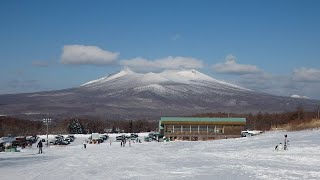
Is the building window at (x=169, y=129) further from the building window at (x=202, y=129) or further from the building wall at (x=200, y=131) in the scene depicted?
the building window at (x=202, y=129)

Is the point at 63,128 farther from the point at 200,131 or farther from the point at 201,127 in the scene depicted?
the point at 200,131

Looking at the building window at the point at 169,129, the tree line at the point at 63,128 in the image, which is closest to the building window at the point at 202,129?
the building window at the point at 169,129

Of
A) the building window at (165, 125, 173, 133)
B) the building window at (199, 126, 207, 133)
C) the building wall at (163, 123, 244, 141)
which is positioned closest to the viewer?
the building wall at (163, 123, 244, 141)

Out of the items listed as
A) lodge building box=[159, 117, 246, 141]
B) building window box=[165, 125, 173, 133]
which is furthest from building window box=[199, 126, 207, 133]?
building window box=[165, 125, 173, 133]

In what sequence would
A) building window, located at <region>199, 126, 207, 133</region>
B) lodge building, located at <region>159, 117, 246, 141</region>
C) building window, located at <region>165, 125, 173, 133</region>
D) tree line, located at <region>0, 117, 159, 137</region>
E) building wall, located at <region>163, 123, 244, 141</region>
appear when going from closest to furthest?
building wall, located at <region>163, 123, 244, 141</region>, lodge building, located at <region>159, 117, 246, 141</region>, building window, located at <region>199, 126, 207, 133</region>, building window, located at <region>165, 125, 173, 133</region>, tree line, located at <region>0, 117, 159, 137</region>

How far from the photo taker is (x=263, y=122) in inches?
6270

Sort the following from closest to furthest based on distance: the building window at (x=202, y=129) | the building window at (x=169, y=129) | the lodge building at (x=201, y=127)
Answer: the lodge building at (x=201, y=127), the building window at (x=202, y=129), the building window at (x=169, y=129)

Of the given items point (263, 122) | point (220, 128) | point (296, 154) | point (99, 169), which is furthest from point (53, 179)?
point (263, 122)

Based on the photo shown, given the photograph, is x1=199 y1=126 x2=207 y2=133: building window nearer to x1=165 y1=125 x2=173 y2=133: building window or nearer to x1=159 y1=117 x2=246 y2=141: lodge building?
x1=159 y1=117 x2=246 y2=141: lodge building

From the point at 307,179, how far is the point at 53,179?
11430 mm

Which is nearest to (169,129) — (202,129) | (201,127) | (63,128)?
(201,127)

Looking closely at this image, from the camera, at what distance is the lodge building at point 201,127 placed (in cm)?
8906

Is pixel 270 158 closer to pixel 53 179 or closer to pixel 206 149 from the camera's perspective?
pixel 206 149

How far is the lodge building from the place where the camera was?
89062mm
